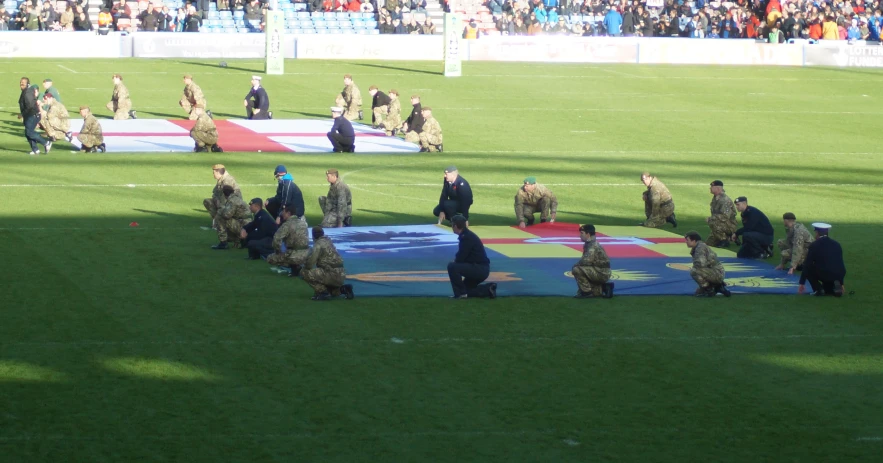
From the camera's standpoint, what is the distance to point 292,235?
806 inches

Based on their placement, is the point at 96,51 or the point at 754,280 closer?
the point at 754,280

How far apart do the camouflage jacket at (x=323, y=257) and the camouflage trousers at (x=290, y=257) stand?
1.47m

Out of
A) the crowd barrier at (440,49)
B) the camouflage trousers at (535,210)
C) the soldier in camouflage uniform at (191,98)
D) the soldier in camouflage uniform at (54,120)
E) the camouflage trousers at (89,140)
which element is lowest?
the camouflage trousers at (535,210)

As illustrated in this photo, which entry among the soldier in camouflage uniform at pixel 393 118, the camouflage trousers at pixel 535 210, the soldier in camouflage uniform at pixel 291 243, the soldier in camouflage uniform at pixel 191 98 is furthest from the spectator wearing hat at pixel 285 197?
the soldier in camouflage uniform at pixel 191 98

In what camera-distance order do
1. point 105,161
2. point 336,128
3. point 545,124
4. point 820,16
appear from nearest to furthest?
point 105,161
point 336,128
point 545,124
point 820,16

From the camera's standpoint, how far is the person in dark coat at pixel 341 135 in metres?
34.7

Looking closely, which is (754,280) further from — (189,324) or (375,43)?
(375,43)

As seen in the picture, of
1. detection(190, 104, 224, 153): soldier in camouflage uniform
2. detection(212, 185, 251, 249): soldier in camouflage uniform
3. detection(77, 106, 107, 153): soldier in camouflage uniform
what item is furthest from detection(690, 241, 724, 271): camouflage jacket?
detection(77, 106, 107, 153): soldier in camouflage uniform

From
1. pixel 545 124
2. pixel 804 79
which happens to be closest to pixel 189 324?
pixel 545 124

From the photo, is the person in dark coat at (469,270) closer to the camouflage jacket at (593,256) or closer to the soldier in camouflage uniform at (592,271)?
the soldier in camouflage uniform at (592,271)

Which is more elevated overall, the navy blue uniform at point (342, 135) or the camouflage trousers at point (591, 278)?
the navy blue uniform at point (342, 135)

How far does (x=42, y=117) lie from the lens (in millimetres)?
34125

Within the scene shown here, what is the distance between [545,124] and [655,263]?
20.0 meters

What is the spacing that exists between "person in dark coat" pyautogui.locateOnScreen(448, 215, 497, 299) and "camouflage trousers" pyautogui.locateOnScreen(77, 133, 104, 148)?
16.7 metres
